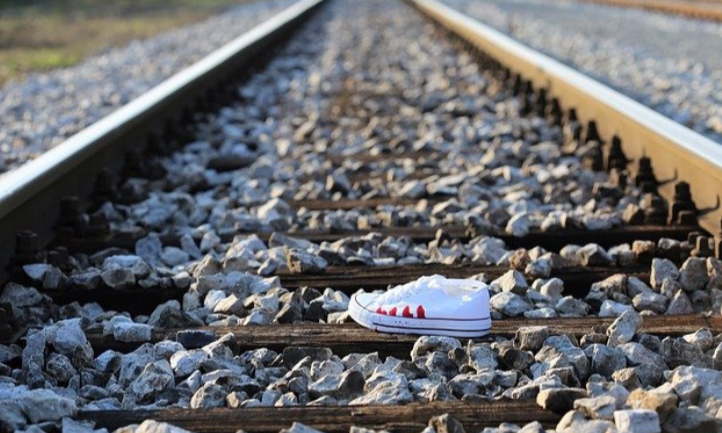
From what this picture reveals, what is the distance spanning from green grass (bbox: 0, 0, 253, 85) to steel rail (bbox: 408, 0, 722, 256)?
4987mm

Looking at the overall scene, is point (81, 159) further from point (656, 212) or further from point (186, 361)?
point (656, 212)

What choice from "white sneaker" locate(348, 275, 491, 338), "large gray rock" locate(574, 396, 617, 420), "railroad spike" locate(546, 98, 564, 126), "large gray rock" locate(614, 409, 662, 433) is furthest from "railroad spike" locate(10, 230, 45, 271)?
"railroad spike" locate(546, 98, 564, 126)

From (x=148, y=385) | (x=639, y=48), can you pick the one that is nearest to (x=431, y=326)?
(x=148, y=385)

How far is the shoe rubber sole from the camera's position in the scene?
285 cm

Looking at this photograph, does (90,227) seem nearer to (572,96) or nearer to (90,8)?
(572,96)

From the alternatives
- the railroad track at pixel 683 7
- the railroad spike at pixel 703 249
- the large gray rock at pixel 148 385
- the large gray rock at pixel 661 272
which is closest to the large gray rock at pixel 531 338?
the large gray rock at pixel 661 272

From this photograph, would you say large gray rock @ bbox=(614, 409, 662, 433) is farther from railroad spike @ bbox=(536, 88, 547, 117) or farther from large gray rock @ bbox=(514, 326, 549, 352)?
railroad spike @ bbox=(536, 88, 547, 117)

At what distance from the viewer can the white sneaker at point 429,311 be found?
2.85 m

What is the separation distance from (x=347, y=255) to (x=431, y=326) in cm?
79

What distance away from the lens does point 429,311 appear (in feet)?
9.45

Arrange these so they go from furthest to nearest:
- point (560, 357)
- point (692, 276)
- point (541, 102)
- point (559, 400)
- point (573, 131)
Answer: point (541, 102), point (573, 131), point (692, 276), point (560, 357), point (559, 400)

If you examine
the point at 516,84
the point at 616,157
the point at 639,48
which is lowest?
the point at 616,157

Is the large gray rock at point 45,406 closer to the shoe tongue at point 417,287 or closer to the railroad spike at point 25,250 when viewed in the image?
the shoe tongue at point 417,287

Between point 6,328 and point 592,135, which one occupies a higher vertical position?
point 592,135
